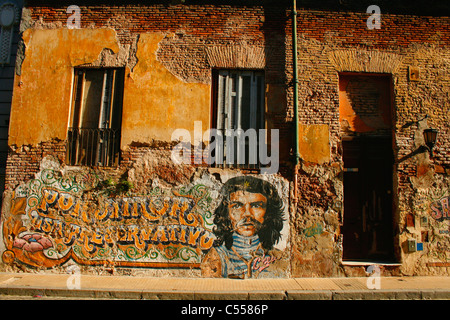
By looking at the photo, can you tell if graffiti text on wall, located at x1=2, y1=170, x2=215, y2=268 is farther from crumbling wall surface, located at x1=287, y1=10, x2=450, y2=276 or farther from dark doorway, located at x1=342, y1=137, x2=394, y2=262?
dark doorway, located at x1=342, y1=137, x2=394, y2=262

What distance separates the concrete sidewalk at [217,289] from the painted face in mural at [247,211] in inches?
40.0

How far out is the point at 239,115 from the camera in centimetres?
703

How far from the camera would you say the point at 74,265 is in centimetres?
654

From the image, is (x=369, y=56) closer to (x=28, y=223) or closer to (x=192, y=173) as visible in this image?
(x=192, y=173)

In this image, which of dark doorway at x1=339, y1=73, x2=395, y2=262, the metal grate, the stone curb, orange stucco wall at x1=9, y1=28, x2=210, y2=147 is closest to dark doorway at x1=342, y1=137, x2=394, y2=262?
dark doorway at x1=339, y1=73, x2=395, y2=262

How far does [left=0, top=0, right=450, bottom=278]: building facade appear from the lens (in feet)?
21.5

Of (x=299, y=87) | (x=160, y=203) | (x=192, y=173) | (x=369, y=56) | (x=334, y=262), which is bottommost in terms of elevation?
(x=334, y=262)

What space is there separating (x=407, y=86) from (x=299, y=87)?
7.63ft

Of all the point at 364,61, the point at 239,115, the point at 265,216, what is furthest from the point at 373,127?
the point at 265,216

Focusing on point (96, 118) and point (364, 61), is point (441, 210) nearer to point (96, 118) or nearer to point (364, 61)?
point (364, 61)

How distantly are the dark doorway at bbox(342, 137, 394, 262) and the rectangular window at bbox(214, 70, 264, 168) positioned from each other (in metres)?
2.00
